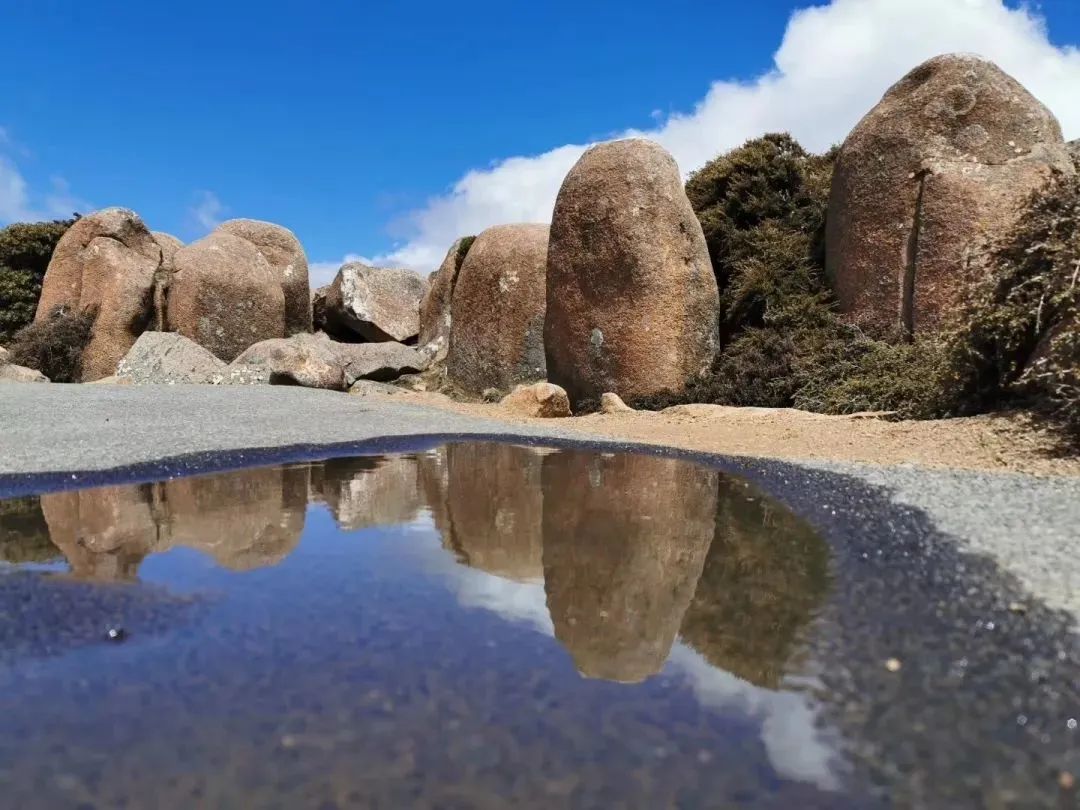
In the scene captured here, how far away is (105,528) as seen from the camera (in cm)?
453

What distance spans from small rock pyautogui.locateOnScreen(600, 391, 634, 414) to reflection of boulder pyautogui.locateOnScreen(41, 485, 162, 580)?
23.8ft

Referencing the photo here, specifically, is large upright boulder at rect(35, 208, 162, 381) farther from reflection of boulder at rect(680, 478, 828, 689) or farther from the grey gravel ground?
reflection of boulder at rect(680, 478, 828, 689)

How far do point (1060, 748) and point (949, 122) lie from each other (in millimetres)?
11259

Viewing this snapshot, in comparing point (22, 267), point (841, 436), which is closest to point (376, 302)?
point (22, 267)

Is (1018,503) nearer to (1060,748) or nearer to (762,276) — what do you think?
(1060,748)

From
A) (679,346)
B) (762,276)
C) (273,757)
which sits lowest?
(273,757)

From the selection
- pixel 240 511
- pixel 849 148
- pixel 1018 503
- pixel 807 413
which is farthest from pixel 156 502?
pixel 849 148

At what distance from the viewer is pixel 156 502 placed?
5.23 meters

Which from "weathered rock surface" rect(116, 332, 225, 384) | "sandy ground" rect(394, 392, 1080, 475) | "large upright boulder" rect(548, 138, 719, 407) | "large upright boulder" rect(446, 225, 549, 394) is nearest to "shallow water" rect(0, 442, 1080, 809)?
"sandy ground" rect(394, 392, 1080, 475)

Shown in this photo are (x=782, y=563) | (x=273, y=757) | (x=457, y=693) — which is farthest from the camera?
(x=782, y=563)

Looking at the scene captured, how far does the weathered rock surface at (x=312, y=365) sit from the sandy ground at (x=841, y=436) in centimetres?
567

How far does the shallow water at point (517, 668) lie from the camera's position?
197 cm

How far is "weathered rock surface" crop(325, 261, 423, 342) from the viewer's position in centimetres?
2180

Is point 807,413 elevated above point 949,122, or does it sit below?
below
